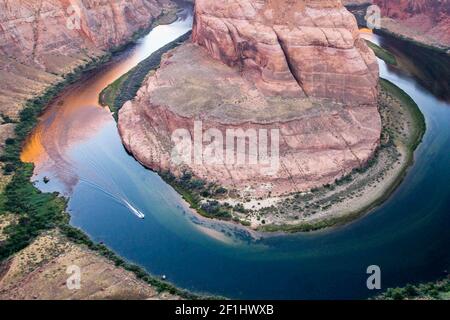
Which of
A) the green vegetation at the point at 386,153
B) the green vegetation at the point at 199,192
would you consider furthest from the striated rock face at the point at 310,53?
the green vegetation at the point at 199,192

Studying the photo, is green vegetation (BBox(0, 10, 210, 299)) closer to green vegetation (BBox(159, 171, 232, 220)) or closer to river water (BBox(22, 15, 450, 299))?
river water (BBox(22, 15, 450, 299))

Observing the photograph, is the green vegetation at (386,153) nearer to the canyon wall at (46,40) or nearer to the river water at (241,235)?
the river water at (241,235)

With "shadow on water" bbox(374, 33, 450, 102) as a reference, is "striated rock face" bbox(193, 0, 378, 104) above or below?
above

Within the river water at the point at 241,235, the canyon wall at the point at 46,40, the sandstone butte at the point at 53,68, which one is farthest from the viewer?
the canyon wall at the point at 46,40

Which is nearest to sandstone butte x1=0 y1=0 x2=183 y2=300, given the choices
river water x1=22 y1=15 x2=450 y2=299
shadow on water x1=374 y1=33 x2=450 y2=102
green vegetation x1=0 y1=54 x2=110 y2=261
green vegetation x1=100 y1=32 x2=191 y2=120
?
green vegetation x1=0 y1=54 x2=110 y2=261

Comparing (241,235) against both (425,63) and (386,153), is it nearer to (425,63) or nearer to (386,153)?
(386,153)

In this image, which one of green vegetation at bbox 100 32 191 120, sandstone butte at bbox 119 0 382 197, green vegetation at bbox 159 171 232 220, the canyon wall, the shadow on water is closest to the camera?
green vegetation at bbox 159 171 232 220
